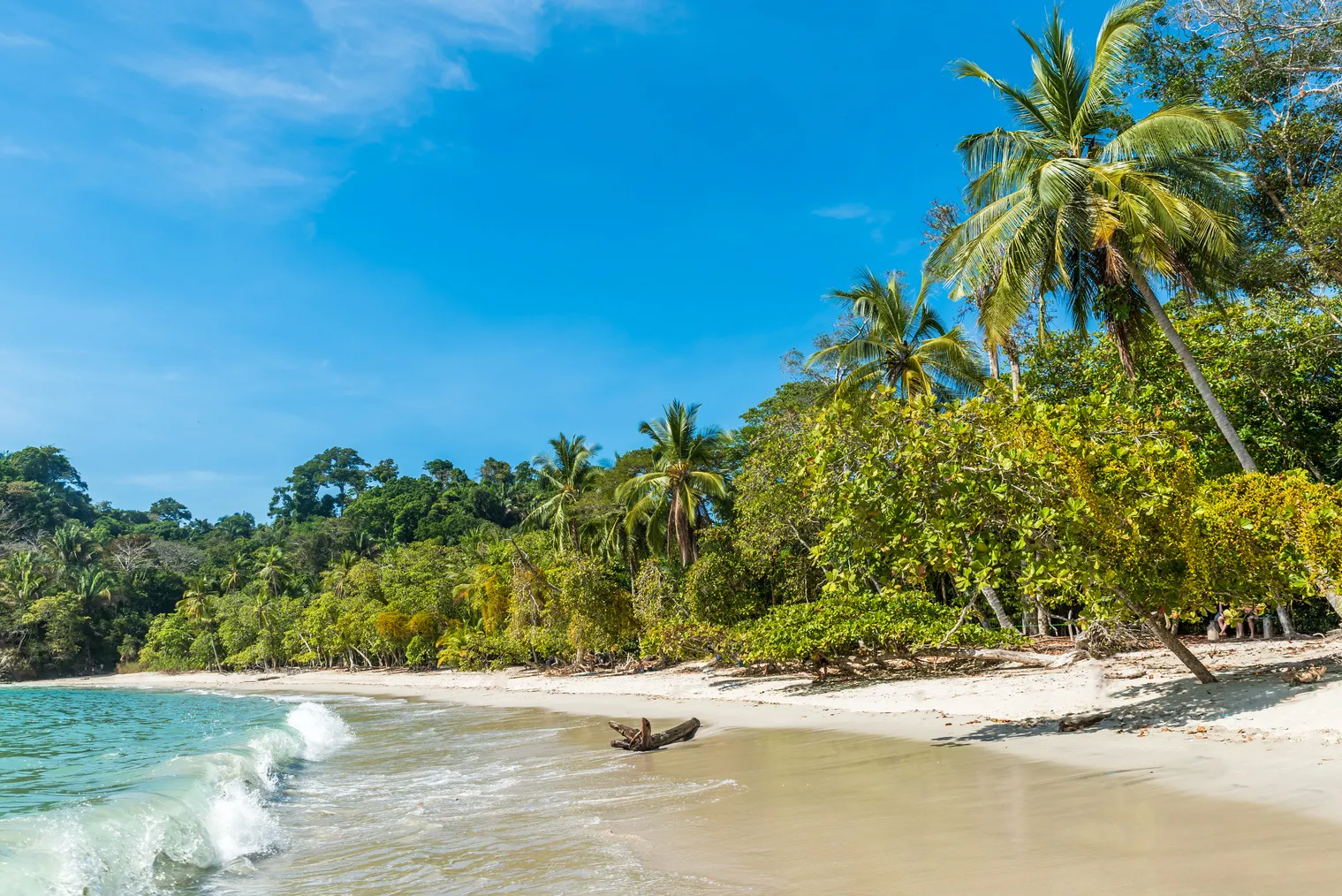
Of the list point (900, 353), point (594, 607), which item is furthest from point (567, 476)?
point (900, 353)

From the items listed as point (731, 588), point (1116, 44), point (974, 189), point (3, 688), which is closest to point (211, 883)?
point (974, 189)

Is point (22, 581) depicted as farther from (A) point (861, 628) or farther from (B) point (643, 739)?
(A) point (861, 628)

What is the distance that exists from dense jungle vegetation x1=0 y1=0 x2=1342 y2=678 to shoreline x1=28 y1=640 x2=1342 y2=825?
978mm

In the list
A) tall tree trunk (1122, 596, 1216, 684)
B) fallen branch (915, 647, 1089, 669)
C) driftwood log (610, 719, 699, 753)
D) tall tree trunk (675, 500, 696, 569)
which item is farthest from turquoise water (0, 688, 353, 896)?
fallen branch (915, 647, 1089, 669)

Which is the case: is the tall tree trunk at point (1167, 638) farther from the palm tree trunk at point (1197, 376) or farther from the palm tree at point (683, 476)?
the palm tree at point (683, 476)

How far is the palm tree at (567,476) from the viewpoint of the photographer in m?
34.8

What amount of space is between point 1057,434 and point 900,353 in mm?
12789

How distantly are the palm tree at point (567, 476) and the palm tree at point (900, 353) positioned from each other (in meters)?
16.0

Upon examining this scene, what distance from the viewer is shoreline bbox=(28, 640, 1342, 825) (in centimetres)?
689

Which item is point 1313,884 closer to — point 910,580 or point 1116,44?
point 910,580

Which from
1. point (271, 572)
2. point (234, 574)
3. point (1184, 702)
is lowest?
point (1184, 702)

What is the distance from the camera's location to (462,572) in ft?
147

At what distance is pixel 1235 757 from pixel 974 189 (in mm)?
11366

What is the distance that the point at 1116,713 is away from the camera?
33.1ft
